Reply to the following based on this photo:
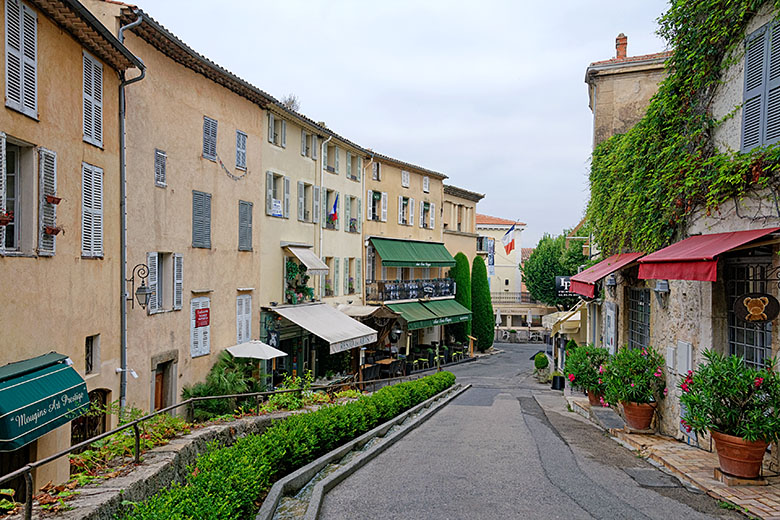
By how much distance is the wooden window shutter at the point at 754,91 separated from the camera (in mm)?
8398

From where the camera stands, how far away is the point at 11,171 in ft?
29.5

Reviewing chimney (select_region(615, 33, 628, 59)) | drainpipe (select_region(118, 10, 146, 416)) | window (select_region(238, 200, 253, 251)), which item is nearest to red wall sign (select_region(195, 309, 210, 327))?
window (select_region(238, 200, 253, 251))

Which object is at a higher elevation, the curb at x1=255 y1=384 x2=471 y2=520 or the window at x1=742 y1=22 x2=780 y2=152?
the window at x1=742 y1=22 x2=780 y2=152

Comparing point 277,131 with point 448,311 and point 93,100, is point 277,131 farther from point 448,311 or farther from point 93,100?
point 448,311

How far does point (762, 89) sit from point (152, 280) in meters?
12.6

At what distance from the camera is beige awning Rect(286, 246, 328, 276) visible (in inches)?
884

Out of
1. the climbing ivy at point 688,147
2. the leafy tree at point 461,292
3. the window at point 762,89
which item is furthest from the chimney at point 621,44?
the leafy tree at point 461,292

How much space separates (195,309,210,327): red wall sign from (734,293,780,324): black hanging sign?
13079mm

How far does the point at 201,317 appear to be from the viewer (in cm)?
1712

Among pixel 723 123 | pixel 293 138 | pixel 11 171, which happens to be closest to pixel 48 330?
pixel 11 171

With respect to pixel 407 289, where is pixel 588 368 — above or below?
below

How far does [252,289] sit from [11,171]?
11.5m

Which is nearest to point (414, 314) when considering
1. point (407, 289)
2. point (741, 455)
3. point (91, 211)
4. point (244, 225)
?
point (407, 289)

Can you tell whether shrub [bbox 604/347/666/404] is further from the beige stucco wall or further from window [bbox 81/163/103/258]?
window [bbox 81/163/103/258]
